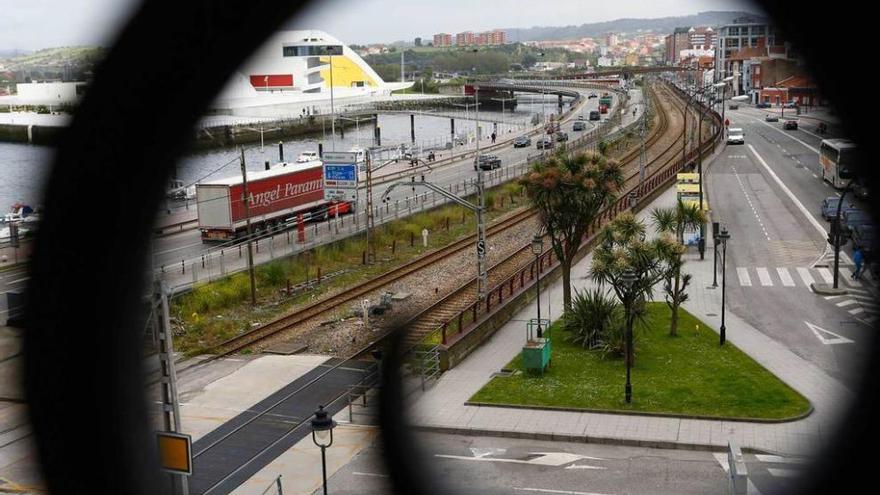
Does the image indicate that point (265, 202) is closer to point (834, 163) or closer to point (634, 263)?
point (634, 263)

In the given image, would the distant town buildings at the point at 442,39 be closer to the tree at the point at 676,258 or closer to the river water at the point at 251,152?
the river water at the point at 251,152

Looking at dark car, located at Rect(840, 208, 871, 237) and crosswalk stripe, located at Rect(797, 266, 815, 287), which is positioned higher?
dark car, located at Rect(840, 208, 871, 237)

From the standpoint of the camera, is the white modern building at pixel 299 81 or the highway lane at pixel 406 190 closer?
the highway lane at pixel 406 190

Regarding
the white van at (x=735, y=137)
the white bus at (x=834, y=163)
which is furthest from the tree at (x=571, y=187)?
the white van at (x=735, y=137)

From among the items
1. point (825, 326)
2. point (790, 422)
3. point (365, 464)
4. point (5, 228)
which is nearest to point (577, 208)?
point (825, 326)

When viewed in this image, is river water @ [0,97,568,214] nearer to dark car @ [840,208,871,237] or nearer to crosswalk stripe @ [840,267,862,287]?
dark car @ [840,208,871,237]

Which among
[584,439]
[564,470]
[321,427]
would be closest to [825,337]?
[584,439]

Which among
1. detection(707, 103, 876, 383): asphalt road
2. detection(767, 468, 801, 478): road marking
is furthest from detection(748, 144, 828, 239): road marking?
detection(767, 468, 801, 478): road marking
